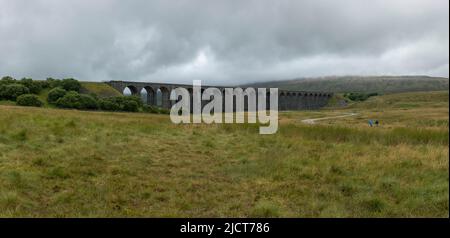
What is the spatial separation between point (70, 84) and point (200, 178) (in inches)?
2923

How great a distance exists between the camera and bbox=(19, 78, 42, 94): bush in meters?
68.2

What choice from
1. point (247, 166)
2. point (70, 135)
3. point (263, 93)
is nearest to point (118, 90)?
point (263, 93)

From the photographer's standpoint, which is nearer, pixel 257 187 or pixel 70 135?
pixel 257 187

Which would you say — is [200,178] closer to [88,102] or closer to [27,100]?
[27,100]

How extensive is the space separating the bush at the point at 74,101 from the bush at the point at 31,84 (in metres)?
7.63

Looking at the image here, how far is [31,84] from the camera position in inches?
2712

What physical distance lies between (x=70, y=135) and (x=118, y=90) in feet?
275

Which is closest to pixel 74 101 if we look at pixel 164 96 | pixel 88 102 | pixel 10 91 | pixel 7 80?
pixel 88 102

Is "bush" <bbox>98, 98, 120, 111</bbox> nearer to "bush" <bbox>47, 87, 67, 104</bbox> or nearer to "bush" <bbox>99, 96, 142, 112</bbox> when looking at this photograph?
"bush" <bbox>99, 96, 142, 112</bbox>

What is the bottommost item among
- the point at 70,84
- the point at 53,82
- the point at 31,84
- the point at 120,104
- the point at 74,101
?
the point at 120,104

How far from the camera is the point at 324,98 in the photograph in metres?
197

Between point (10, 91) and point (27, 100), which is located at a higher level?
point (10, 91)

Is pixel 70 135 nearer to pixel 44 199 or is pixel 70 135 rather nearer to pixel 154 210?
pixel 44 199

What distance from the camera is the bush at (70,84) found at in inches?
3017
